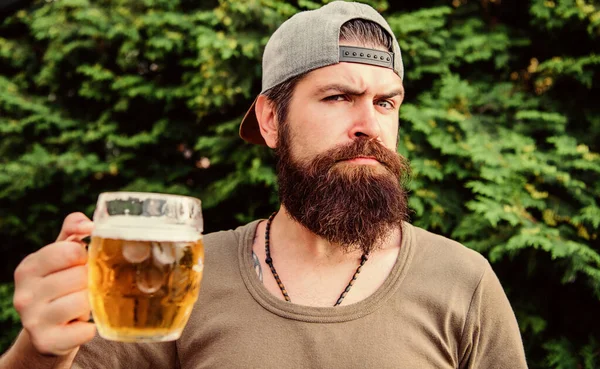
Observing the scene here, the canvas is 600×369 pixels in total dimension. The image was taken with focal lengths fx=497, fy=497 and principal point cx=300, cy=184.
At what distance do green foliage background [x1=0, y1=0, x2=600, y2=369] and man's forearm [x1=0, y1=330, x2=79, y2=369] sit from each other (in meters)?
2.66

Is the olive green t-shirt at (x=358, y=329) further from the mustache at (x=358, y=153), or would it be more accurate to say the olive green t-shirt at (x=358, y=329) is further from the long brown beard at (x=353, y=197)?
the mustache at (x=358, y=153)

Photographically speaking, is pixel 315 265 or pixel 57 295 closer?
pixel 57 295

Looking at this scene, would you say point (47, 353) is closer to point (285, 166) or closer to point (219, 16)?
point (285, 166)

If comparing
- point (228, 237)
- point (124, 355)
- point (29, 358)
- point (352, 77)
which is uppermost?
point (352, 77)

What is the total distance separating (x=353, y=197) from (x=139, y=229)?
1.17 metres

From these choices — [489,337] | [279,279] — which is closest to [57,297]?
[279,279]

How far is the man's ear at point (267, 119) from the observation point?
2.56 metres

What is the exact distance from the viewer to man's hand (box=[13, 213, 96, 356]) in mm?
1228

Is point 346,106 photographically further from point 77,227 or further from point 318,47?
point 77,227

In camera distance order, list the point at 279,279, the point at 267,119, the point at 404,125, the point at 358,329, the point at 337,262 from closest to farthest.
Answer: the point at 358,329 → the point at 279,279 → the point at 337,262 → the point at 267,119 → the point at 404,125

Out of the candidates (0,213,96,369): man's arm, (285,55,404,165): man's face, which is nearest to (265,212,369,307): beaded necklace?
(285,55,404,165): man's face

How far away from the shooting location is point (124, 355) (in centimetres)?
194

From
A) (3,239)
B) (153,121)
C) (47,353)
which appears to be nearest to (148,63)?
(153,121)

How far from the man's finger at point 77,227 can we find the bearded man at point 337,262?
0.80 metres
